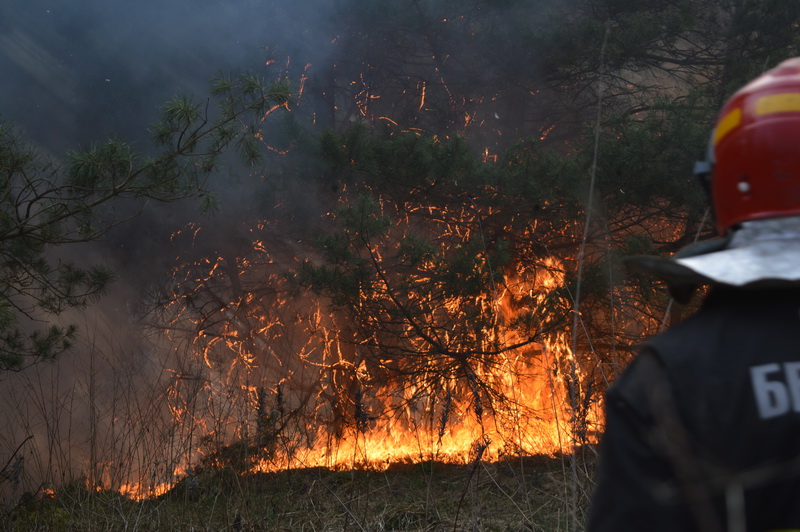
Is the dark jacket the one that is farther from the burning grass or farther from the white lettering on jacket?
the burning grass

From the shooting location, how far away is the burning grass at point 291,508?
13.7ft

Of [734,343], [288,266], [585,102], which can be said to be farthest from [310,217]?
[734,343]

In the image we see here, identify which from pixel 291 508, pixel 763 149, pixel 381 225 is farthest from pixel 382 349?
pixel 763 149

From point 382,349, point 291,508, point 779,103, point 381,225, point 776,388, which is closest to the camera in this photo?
point 776,388

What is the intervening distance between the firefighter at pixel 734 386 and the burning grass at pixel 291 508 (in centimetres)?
260

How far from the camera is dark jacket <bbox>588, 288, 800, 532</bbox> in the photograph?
36.0 inches

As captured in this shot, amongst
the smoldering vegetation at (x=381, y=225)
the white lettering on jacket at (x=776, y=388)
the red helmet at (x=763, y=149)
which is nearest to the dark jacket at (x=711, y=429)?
the white lettering on jacket at (x=776, y=388)

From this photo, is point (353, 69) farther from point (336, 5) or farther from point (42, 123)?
point (42, 123)

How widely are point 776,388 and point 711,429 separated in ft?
0.33

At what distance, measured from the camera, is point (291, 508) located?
517 centimetres

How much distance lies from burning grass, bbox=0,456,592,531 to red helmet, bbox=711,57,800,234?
2.63 metres

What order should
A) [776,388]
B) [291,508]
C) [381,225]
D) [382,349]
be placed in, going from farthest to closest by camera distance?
[382,349], [381,225], [291,508], [776,388]

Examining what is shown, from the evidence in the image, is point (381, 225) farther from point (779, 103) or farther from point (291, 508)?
point (779, 103)

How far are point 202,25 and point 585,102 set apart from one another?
15.9ft
